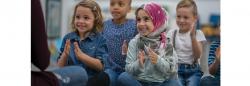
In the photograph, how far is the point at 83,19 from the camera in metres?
2.60

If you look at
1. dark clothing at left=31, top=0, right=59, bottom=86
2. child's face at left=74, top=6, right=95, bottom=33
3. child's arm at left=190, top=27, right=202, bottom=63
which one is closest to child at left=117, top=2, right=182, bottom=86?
child's arm at left=190, top=27, right=202, bottom=63

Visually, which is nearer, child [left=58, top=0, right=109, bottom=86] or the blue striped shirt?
the blue striped shirt

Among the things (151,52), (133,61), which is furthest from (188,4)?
(133,61)

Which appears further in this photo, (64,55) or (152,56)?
(64,55)

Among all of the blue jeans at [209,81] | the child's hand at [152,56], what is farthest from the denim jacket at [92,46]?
the blue jeans at [209,81]

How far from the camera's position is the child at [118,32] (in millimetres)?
2553

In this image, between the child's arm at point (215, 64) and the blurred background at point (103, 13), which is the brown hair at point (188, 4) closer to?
the blurred background at point (103, 13)

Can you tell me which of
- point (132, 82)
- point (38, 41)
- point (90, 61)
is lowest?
point (132, 82)

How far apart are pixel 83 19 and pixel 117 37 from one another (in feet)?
0.69

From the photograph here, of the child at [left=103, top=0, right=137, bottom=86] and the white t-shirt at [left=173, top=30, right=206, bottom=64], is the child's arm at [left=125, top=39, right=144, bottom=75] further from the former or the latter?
the white t-shirt at [left=173, top=30, right=206, bottom=64]

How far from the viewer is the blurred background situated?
2.42 meters

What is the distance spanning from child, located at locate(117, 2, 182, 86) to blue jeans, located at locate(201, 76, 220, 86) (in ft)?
0.45

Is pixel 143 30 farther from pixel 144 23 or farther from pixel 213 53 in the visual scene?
pixel 213 53

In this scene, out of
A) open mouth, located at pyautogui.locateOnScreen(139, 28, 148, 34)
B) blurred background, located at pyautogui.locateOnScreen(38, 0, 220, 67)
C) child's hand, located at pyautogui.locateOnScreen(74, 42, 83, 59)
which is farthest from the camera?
child's hand, located at pyautogui.locateOnScreen(74, 42, 83, 59)
